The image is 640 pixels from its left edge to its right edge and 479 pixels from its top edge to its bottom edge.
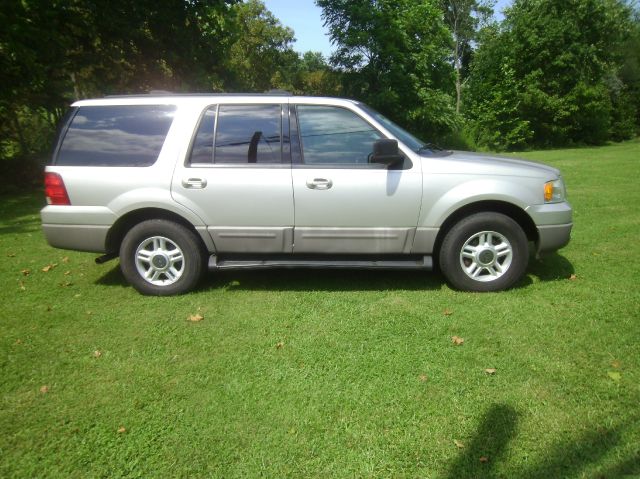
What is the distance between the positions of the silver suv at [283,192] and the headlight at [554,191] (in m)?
0.02

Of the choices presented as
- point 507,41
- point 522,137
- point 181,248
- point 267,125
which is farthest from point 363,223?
point 507,41

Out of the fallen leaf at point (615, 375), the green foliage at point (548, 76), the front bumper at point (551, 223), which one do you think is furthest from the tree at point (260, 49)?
the fallen leaf at point (615, 375)

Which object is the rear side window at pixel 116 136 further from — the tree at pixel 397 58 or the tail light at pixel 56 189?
the tree at pixel 397 58

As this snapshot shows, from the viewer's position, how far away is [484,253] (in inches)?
170

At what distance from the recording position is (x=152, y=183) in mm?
4305

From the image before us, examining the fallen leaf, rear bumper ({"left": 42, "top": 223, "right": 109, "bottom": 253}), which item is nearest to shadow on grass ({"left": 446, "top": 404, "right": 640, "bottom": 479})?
the fallen leaf

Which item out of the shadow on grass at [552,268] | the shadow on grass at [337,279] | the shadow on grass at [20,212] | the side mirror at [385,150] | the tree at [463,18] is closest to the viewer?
the side mirror at [385,150]

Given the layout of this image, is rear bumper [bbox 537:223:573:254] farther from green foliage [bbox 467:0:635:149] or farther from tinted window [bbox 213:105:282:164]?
green foliage [bbox 467:0:635:149]

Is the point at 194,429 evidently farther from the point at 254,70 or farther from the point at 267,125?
the point at 254,70

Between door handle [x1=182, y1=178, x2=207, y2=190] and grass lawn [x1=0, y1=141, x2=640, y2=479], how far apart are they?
3.62 ft

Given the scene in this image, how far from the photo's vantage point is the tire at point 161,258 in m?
4.42

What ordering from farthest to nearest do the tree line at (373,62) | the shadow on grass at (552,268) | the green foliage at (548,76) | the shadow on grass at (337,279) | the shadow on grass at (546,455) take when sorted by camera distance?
the green foliage at (548,76)
the tree line at (373,62)
the shadow on grass at (552,268)
the shadow on grass at (337,279)
the shadow on grass at (546,455)

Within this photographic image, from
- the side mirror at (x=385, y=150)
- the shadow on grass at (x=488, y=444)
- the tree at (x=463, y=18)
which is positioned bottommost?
the shadow on grass at (x=488, y=444)

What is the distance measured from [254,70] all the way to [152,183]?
95.4 feet
